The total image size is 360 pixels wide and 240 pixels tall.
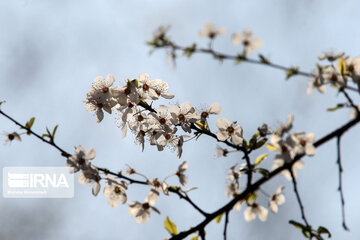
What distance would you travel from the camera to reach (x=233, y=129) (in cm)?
305

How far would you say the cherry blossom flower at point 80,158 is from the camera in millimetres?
2924

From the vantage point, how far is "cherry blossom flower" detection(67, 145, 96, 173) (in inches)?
115

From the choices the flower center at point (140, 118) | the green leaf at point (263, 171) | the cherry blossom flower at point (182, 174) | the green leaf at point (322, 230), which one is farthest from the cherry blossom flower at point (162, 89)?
the green leaf at point (322, 230)

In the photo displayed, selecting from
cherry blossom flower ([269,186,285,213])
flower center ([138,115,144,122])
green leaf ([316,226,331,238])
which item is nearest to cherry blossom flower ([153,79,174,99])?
flower center ([138,115,144,122])

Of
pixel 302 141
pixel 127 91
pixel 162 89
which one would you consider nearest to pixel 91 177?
pixel 127 91

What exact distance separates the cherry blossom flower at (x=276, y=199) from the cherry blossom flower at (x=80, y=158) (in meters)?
1.55

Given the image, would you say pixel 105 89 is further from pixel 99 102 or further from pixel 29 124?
pixel 29 124

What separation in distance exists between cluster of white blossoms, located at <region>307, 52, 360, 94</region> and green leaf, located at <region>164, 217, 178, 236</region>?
150cm

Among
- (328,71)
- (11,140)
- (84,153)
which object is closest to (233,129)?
(328,71)

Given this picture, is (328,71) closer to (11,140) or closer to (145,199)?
(145,199)

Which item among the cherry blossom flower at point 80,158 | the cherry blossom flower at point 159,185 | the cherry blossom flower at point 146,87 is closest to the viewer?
the cherry blossom flower at point 159,185

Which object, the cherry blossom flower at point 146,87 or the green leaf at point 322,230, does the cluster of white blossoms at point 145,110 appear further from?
the green leaf at point 322,230

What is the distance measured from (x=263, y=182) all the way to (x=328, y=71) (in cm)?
101

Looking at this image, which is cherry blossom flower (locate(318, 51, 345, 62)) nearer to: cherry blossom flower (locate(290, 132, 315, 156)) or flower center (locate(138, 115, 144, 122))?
cherry blossom flower (locate(290, 132, 315, 156))
